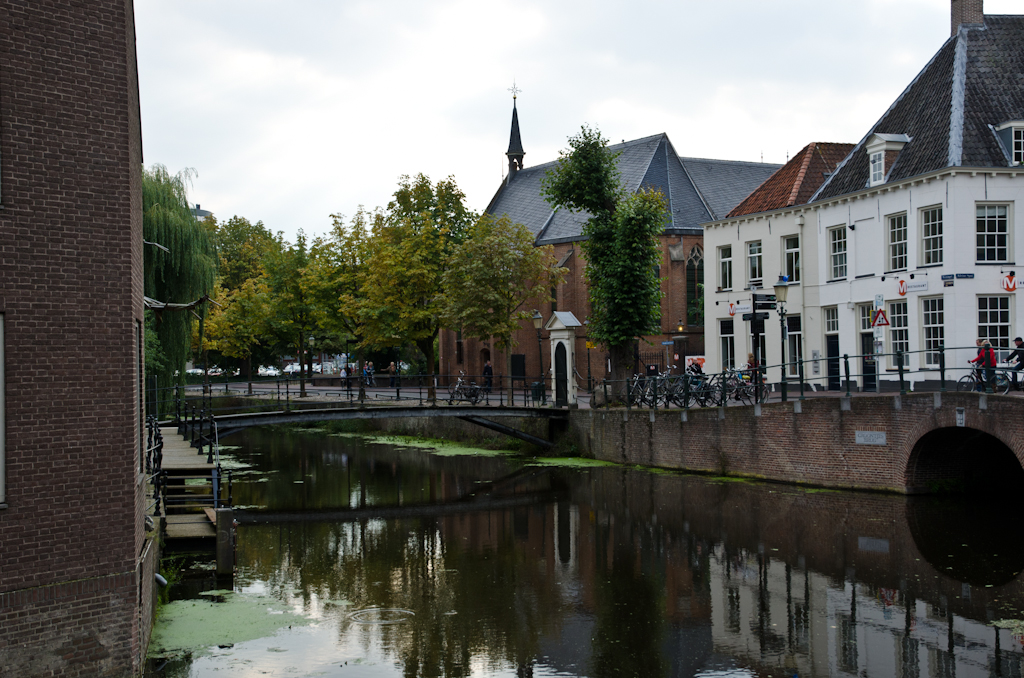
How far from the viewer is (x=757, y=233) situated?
3036 centimetres

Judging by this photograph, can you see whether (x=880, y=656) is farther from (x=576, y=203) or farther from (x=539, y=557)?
(x=576, y=203)

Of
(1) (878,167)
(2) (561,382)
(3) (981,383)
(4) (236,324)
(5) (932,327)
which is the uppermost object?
(1) (878,167)

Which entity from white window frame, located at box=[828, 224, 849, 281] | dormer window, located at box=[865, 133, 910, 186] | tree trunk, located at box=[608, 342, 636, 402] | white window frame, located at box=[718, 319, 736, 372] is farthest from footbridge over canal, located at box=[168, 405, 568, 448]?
dormer window, located at box=[865, 133, 910, 186]

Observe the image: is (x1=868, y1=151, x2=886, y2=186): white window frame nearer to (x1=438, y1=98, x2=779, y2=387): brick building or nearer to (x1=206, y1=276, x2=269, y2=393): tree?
(x1=438, y1=98, x2=779, y2=387): brick building

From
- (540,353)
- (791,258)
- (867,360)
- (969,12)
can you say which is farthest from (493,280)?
(969,12)

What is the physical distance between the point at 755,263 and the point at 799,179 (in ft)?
9.99

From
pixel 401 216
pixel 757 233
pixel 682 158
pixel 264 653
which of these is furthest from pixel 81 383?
pixel 682 158

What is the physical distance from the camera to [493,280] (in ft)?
101

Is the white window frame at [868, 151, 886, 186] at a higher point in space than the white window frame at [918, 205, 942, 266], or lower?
higher

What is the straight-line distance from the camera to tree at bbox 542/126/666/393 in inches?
1071

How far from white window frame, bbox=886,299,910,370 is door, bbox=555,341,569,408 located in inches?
384

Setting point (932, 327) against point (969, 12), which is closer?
point (932, 327)

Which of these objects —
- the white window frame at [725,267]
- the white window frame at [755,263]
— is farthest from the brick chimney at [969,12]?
the white window frame at [725,267]

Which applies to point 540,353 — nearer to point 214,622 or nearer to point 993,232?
point 993,232
